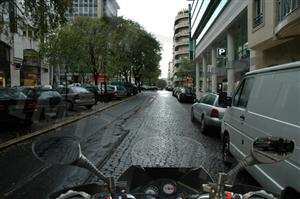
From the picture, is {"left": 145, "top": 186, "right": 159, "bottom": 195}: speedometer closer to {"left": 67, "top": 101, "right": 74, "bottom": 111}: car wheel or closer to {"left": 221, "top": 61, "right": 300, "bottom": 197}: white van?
{"left": 221, "top": 61, "right": 300, "bottom": 197}: white van

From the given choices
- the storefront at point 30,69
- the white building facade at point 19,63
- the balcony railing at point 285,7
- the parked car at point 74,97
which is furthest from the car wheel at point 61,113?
the storefront at point 30,69

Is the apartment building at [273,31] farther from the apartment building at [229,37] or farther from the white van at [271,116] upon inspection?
the white van at [271,116]

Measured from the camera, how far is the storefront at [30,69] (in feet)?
146

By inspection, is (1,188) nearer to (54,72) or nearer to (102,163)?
(102,163)

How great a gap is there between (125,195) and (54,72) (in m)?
57.1

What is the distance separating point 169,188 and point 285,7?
1796 centimetres

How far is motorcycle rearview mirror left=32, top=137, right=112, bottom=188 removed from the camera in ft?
9.95

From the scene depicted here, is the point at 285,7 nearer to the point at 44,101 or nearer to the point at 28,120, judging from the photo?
the point at 44,101

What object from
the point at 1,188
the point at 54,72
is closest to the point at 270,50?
the point at 1,188

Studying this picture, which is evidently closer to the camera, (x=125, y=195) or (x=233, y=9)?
(x=125, y=195)

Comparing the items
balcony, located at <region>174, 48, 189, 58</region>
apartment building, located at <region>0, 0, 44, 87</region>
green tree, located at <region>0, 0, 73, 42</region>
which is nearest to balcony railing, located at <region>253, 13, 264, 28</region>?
green tree, located at <region>0, 0, 73, 42</region>

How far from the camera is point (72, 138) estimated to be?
3418 millimetres

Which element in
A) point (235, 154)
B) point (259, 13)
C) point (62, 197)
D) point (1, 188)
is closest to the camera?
point (62, 197)

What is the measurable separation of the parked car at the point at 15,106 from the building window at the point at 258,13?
1235 cm
